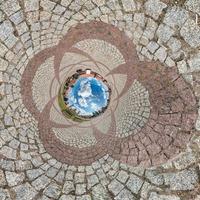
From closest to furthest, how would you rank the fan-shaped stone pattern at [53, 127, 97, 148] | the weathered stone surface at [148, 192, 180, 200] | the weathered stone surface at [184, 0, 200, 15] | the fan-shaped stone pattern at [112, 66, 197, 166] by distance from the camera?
the weathered stone surface at [148, 192, 180, 200] < the fan-shaped stone pattern at [112, 66, 197, 166] < the weathered stone surface at [184, 0, 200, 15] < the fan-shaped stone pattern at [53, 127, 97, 148]

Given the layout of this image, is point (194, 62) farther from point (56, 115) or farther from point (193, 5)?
point (56, 115)

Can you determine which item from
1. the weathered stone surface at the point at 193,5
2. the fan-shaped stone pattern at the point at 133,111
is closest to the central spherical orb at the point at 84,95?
the fan-shaped stone pattern at the point at 133,111

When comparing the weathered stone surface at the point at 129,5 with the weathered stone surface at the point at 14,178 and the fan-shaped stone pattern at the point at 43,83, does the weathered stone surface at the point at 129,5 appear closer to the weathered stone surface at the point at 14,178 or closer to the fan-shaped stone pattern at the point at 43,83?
the fan-shaped stone pattern at the point at 43,83

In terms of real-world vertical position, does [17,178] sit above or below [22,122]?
below

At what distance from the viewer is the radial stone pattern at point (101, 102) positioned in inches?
408

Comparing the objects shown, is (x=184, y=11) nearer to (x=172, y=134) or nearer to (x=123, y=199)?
(x=172, y=134)

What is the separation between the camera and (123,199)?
10.3 meters

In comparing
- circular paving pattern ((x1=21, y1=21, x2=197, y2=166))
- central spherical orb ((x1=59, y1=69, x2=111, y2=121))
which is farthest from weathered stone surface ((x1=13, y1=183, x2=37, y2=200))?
central spherical orb ((x1=59, y1=69, x2=111, y2=121))

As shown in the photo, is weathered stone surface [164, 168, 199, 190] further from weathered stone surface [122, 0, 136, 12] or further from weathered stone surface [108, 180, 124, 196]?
weathered stone surface [122, 0, 136, 12]

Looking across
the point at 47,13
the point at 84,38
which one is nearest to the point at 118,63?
the point at 84,38

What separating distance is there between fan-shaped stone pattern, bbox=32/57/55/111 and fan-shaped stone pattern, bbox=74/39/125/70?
51 cm

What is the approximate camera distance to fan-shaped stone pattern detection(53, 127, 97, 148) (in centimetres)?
1066

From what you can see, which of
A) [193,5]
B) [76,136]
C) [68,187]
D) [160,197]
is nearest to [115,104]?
[76,136]

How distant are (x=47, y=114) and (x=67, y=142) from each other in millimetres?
514
